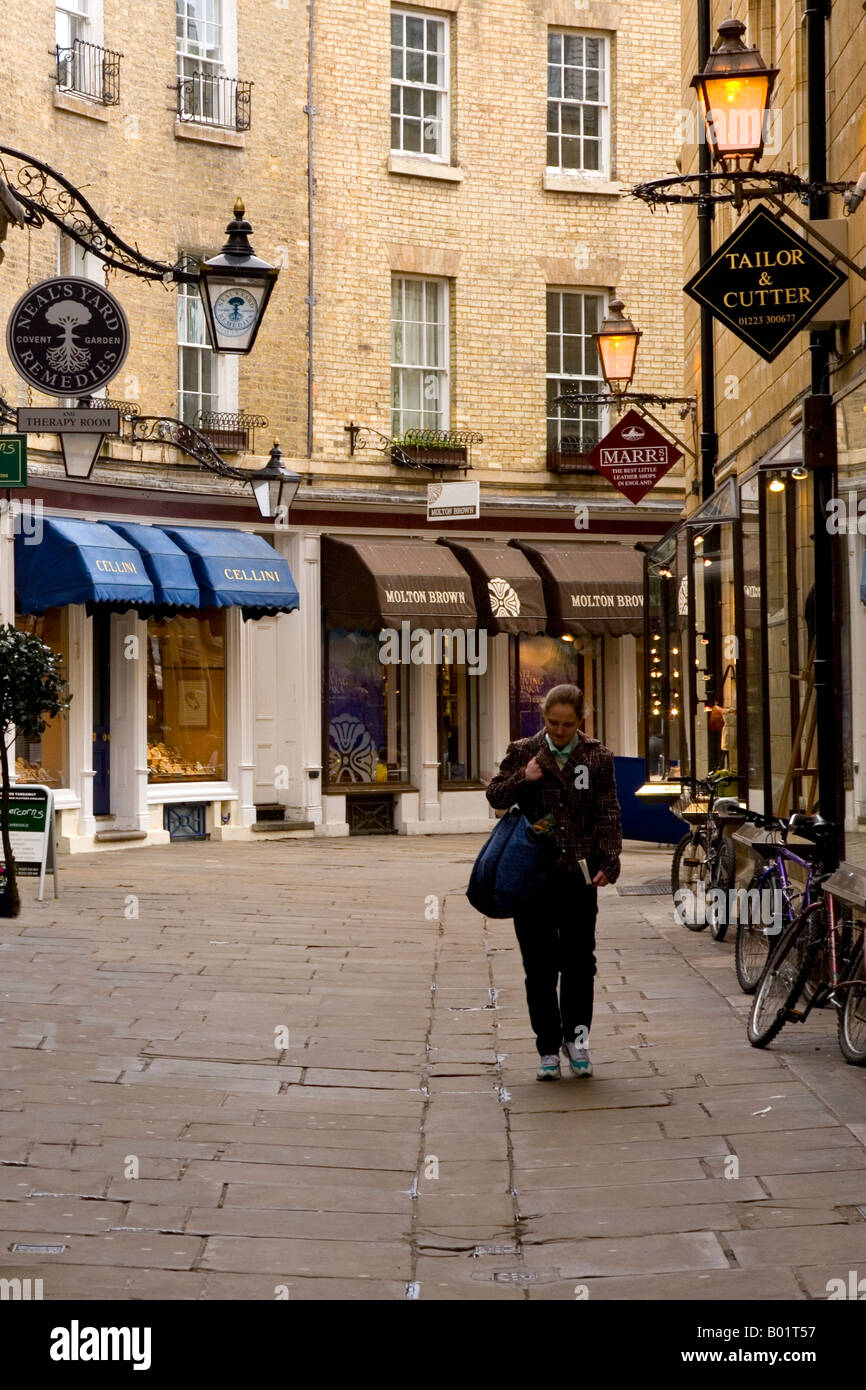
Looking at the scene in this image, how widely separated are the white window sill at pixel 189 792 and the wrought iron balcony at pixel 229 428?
4.18 meters

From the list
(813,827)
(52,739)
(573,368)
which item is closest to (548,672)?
(573,368)

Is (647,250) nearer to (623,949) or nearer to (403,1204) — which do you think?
(623,949)

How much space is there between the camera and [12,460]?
13.1 m

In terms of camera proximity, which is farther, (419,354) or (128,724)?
(419,354)

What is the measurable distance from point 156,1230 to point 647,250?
2168 centimetres

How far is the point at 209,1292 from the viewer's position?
521 cm

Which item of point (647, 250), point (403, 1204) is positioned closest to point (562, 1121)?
point (403, 1204)

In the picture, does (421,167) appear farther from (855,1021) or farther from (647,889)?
(855,1021)

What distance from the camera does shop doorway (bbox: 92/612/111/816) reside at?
861 inches

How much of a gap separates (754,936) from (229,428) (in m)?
14.0

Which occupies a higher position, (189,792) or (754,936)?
(189,792)

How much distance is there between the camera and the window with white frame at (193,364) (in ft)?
73.2

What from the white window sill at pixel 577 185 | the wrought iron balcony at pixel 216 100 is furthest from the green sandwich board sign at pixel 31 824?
the white window sill at pixel 577 185

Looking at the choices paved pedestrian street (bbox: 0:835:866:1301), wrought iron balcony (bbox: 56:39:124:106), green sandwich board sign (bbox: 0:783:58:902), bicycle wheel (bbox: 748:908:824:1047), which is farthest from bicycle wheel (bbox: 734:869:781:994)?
wrought iron balcony (bbox: 56:39:124:106)
